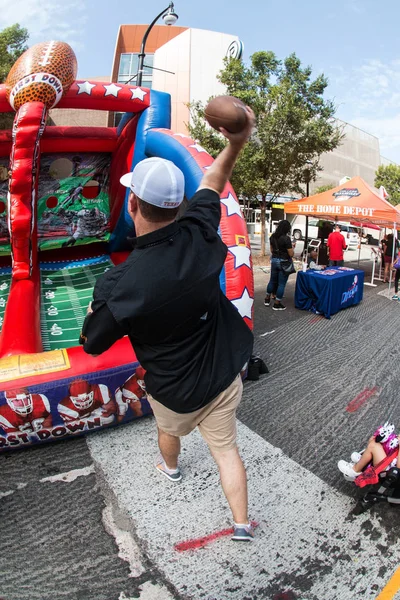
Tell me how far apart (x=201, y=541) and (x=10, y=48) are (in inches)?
934

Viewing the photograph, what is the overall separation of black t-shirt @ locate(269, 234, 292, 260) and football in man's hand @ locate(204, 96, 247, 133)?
515cm

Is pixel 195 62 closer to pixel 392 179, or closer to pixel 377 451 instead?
pixel 392 179

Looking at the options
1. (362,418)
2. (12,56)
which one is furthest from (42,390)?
(12,56)

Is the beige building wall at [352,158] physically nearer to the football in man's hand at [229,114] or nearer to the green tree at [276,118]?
the green tree at [276,118]

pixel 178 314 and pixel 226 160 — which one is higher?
pixel 226 160

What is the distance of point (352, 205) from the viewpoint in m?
9.29

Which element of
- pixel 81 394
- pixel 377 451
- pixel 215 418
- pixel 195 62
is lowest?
pixel 377 451

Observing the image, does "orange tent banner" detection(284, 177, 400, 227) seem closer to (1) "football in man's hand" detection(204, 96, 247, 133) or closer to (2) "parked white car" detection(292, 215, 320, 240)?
(1) "football in man's hand" detection(204, 96, 247, 133)

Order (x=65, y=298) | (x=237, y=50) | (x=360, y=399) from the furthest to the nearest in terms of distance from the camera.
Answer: (x=237, y=50) → (x=65, y=298) → (x=360, y=399)

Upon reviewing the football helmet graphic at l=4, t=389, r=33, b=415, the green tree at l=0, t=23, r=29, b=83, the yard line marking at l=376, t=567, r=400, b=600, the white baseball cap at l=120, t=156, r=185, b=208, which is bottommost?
the yard line marking at l=376, t=567, r=400, b=600

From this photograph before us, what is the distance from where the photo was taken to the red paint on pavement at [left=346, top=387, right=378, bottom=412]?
3.71 metres

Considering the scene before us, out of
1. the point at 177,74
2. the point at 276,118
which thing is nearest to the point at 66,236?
the point at 276,118

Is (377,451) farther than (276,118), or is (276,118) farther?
(276,118)

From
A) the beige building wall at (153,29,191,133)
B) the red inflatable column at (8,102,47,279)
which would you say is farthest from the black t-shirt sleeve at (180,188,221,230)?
the beige building wall at (153,29,191,133)
